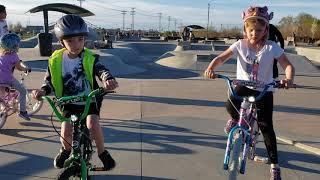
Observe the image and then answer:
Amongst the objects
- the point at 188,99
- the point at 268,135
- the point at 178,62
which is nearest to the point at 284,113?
the point at 188,99

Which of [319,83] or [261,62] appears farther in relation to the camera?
[319,83]

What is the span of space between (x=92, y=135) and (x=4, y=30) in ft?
19.1

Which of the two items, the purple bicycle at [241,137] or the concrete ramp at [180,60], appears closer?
the purple bicycle at [241,137]

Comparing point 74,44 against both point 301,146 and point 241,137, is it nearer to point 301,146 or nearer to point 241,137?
point 241,137

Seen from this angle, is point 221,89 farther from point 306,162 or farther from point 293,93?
point 306,162

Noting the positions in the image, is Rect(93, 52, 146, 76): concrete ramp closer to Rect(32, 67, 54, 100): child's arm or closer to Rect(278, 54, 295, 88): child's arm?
Rect(278, 54, 295, 88): child's arm

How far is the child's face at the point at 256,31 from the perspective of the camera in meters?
4.88

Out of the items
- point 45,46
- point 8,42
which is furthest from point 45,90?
point 45,46

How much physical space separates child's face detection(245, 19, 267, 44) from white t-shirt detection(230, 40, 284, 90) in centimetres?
13

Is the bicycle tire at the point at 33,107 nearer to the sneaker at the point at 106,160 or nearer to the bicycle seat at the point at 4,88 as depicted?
the bicycle seat at the point at 4,88

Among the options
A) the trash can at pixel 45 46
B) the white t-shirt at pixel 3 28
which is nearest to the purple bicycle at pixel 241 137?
the white t-shirt at pixel 3 28

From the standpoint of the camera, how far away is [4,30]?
945 centimetres

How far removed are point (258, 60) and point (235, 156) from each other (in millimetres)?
1157

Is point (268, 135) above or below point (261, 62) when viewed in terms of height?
below
